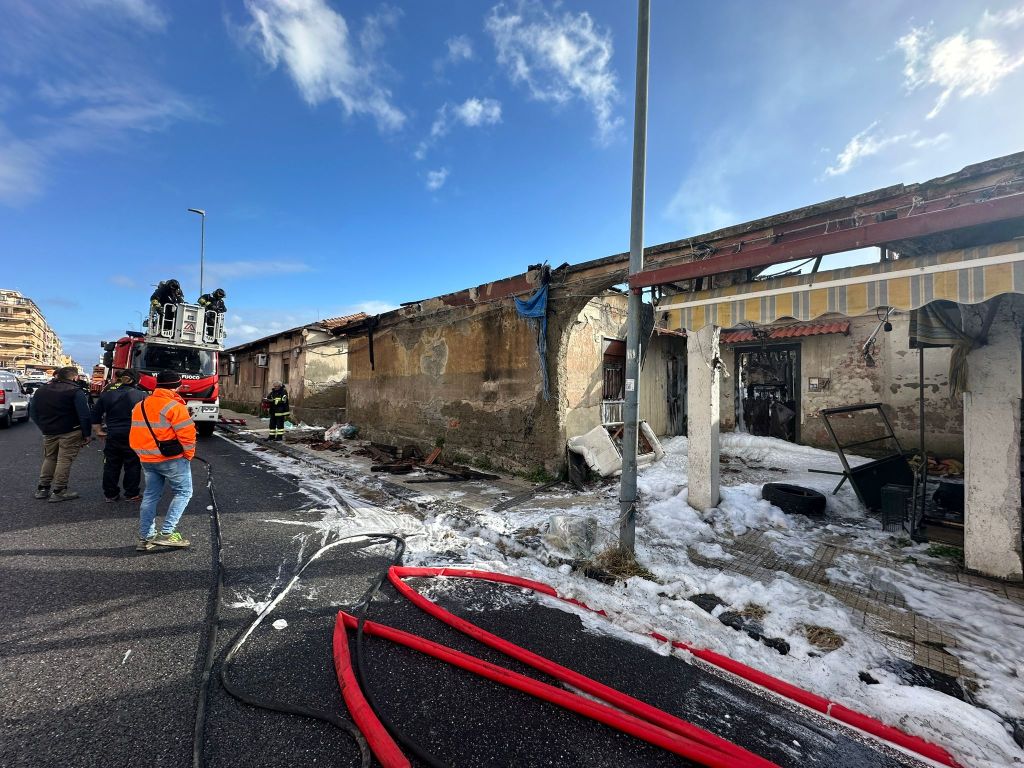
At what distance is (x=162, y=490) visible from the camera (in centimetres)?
388

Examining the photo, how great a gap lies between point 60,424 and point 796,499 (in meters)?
9.73

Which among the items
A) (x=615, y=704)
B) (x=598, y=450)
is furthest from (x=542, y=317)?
(x=615, y=704)

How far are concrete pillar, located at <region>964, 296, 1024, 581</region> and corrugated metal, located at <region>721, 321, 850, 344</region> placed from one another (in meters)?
7.63

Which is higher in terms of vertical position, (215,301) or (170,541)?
(215,301)

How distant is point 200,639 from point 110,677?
0.43m

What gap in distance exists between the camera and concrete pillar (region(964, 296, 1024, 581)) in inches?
148

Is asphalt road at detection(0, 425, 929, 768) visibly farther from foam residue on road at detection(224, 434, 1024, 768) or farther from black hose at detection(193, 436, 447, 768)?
foam residue on road at detection(224, 434, 1024, 768)

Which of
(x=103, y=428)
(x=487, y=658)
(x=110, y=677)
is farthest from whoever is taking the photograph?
(x=103, y=428)

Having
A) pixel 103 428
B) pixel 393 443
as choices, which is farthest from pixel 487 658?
pixel 393 443

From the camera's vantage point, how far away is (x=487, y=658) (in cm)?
261

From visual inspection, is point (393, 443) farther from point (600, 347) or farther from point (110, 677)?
point (110, 677)

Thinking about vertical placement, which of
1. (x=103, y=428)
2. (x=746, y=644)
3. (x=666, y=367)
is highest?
(x=666, y=367)

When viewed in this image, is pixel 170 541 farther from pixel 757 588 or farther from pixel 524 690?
pixel 757 588

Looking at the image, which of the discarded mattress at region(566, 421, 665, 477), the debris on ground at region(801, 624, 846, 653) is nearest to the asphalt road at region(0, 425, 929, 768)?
the debris on ground at region(801, 624, 846, 653)
